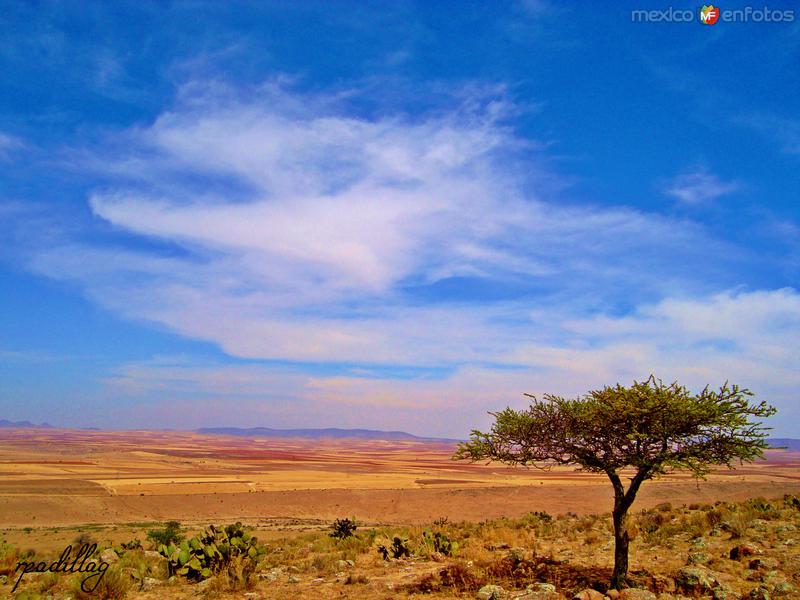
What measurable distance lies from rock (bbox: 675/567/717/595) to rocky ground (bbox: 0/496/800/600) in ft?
0.10

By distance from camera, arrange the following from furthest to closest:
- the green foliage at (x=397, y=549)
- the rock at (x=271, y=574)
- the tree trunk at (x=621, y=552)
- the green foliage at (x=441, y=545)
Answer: the green foliage at (x=397, y=549) → the green foliage at (x=441, y=545) → the rock at (x=271, y=574) → the tree trunk at (x=621, y=552)

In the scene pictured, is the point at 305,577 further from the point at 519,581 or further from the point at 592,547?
the point at 592,547

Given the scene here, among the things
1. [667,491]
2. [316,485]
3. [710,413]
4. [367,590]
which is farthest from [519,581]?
[316,485]

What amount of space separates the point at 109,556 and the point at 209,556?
640 centimetres

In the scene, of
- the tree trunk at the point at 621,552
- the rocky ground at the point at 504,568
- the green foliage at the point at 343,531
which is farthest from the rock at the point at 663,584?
the green foliage at the point at 343,531

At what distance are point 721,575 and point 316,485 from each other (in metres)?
74.2

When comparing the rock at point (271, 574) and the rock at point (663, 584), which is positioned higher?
the rock at point (663, 584)

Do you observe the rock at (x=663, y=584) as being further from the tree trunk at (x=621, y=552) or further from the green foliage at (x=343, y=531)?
the green foliage at (x=343, y=531)

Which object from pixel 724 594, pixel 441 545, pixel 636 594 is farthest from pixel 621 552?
pixel 441 545

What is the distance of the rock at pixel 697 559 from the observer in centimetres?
1458

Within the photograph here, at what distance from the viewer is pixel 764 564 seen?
534 inches

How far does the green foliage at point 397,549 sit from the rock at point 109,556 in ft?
32.5

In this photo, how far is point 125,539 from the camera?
31.0 metres

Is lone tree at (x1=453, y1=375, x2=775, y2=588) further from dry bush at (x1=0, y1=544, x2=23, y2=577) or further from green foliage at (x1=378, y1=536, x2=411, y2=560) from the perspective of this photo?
dry bush at (x1=0, y1=544, x2=23, y2=577)
